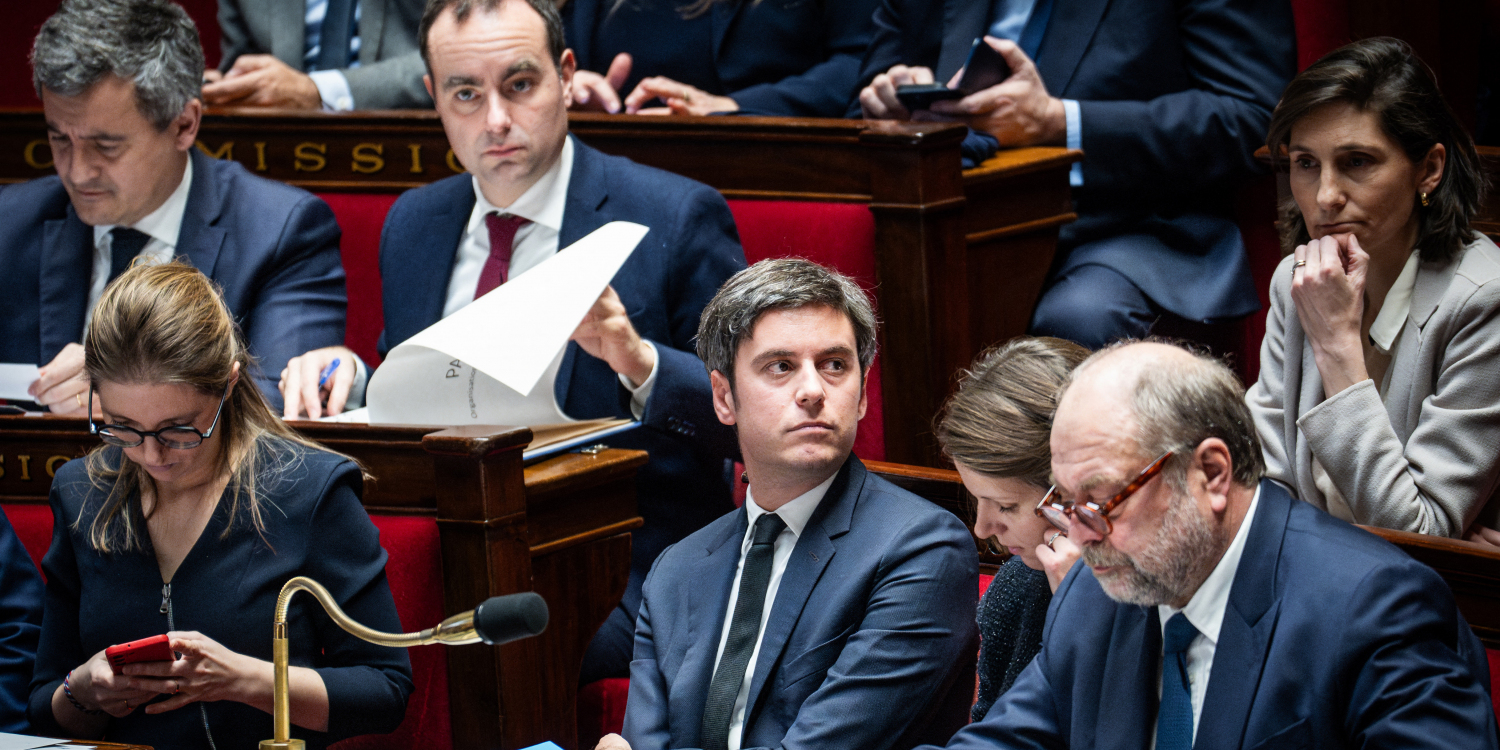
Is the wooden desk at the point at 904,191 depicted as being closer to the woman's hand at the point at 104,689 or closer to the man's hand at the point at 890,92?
the man's hand at the point at 890,92

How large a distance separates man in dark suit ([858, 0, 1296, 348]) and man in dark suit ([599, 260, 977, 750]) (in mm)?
1087

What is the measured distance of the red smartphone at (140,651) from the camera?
1.77 meters

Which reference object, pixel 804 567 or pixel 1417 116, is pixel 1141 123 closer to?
pixel 1417 116

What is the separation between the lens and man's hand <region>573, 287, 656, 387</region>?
2414 millimetres

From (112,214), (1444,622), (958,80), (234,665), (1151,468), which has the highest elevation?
(958,80)

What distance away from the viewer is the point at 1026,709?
163cm

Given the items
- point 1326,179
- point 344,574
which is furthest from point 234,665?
point 1326,179

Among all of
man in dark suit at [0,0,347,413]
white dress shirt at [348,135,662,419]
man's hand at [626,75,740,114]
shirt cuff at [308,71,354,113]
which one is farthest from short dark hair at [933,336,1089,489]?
shirt cuff at [308,71,354,113]

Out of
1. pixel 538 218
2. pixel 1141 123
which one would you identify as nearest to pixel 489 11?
pixel 538 218

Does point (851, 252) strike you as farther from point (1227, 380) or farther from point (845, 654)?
point (1227, 380)

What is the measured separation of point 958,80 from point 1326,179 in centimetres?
104

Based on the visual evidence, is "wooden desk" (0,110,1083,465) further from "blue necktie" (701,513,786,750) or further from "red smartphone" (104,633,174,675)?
"red smartphone" (104,633,174,675)

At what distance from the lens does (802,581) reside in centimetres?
187

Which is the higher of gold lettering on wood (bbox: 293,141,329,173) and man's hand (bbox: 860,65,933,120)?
man's hand (bbox: 860,65,933,120)
